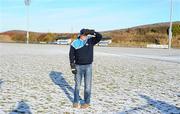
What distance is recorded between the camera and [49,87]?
1243cm

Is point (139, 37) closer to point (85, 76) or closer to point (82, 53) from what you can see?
point (85, 76)

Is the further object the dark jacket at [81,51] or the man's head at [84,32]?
the dark jacket at [81,51]

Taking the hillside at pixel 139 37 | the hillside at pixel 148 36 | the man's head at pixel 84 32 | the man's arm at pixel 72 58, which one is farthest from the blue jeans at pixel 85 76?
the hillside at pixel 139 37

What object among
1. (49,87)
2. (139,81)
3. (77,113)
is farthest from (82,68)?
(139,81)

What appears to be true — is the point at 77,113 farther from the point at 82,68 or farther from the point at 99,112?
the point at 82,68

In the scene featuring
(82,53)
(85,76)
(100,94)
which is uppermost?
(82,53)

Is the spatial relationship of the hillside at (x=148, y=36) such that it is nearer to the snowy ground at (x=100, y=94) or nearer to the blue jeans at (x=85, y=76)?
the snowy ground at (x=100, y=94)

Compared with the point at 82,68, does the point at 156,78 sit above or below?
below

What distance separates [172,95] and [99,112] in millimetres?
3593

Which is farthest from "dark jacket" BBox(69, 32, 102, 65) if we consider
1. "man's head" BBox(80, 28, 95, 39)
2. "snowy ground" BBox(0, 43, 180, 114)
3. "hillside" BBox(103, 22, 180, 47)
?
"hillside" BBox(103, 22, 180, 47)

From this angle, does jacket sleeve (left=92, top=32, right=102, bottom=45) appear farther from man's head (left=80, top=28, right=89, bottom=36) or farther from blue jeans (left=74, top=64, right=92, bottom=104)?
blue jeans (left=74, top=64, right=92, bottom=104)

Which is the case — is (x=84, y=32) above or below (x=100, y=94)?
above

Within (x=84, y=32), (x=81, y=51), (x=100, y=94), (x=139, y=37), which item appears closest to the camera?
(x=84, y=32)

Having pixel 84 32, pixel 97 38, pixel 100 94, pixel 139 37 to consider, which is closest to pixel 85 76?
pixel 97 38
